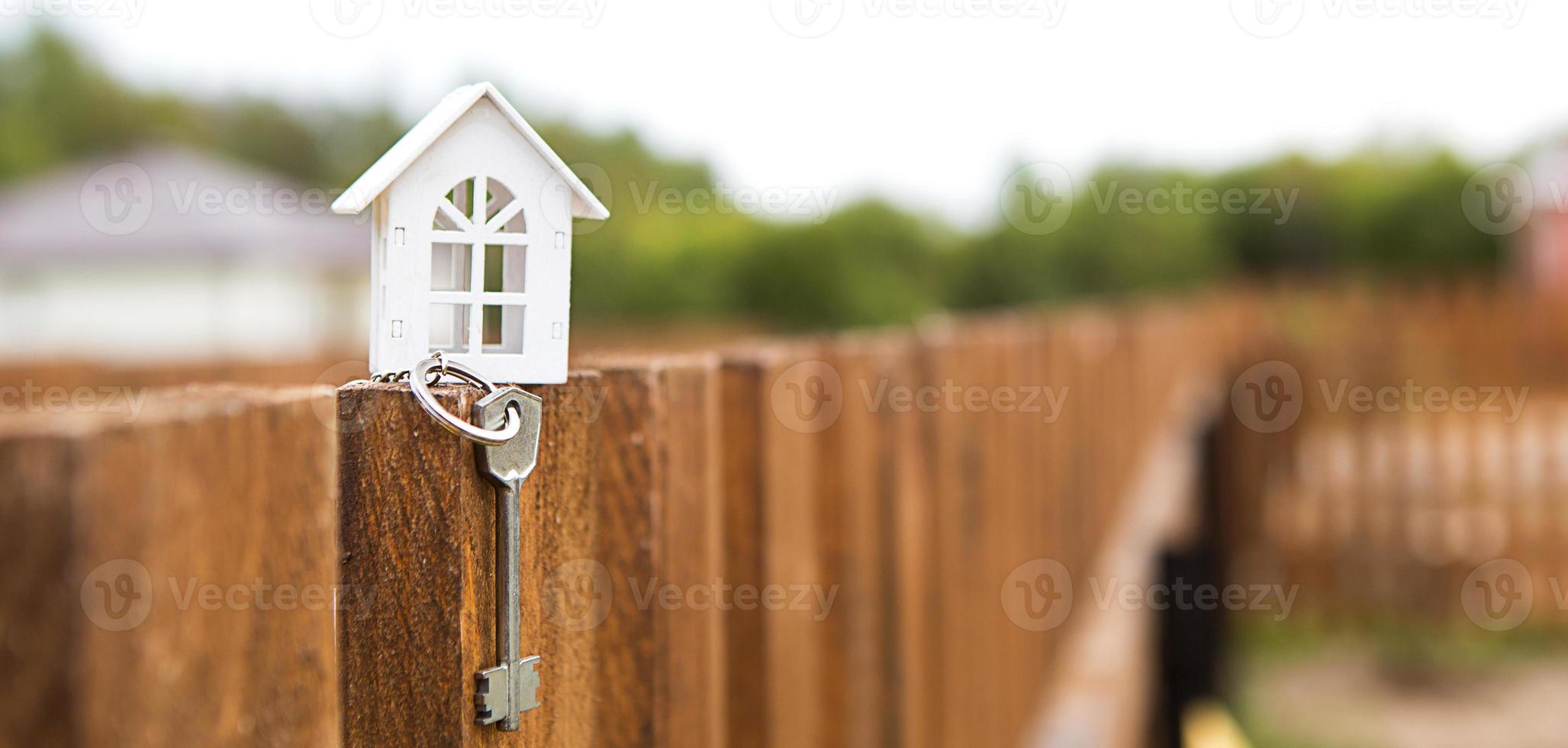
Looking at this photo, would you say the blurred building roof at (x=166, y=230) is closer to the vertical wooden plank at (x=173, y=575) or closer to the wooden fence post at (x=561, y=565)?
the wooden fence post at (x=561, y=565)

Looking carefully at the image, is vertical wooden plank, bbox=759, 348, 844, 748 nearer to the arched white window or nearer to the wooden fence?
the wooden fence

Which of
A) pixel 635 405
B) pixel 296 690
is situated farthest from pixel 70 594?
pixel 635 405

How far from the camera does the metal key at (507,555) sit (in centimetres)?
86

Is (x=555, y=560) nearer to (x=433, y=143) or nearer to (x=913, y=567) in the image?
(x=433, y=143)

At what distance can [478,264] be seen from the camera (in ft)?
3.02

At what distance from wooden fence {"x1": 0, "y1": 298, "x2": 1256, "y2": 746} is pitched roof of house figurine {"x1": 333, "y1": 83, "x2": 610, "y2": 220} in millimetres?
132

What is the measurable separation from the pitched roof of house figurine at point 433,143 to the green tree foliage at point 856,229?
0.64m

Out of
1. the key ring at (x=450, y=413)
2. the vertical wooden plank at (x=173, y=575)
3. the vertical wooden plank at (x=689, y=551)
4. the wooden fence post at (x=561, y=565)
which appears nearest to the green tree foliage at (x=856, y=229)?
the vertical wooden plank at (x=689, y=551)

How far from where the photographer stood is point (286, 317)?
20.1 metres

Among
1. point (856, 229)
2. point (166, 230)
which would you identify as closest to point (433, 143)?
point (856, 229)

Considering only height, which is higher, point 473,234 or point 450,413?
point 473,234

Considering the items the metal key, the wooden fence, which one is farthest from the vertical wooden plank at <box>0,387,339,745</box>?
the metal key

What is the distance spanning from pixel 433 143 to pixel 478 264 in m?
0.09

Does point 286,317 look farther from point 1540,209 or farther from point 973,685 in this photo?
point 1540,209
